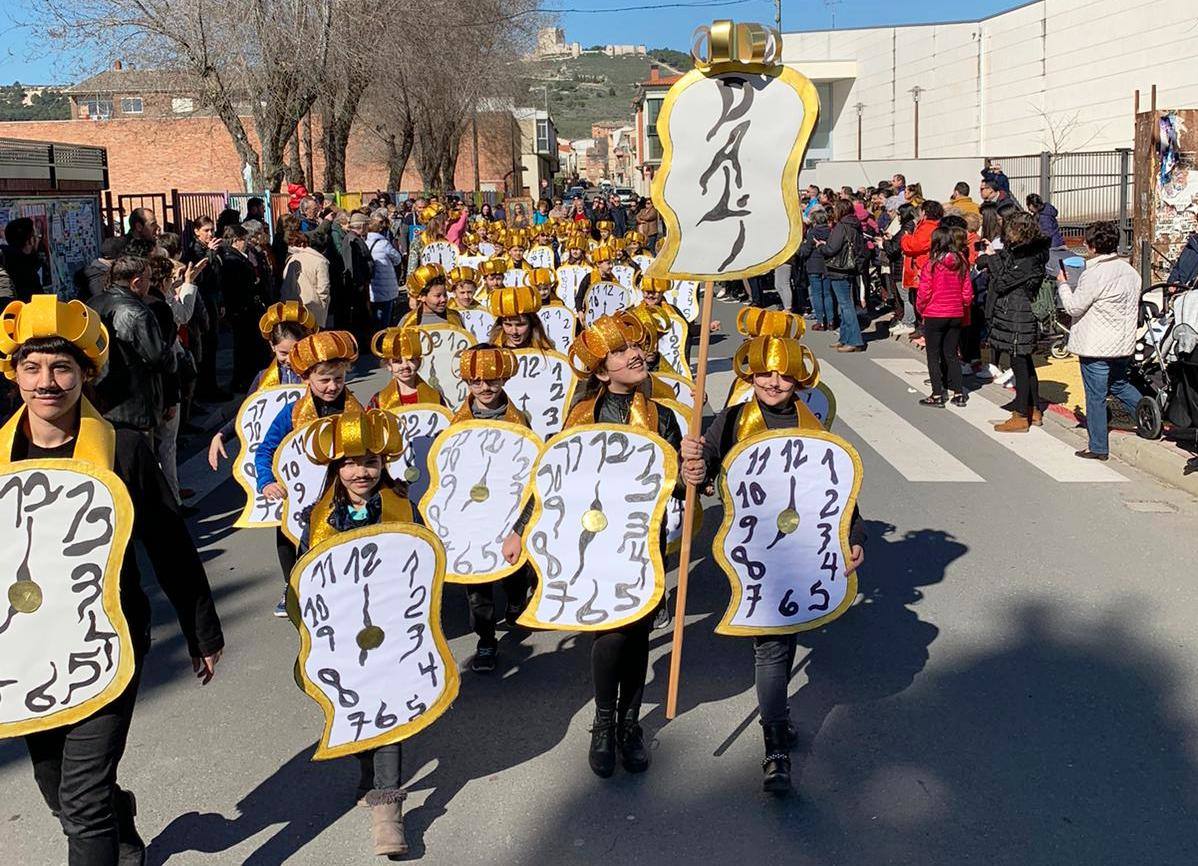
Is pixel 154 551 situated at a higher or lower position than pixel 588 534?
higher

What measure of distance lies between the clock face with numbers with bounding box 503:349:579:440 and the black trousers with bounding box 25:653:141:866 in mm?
4084

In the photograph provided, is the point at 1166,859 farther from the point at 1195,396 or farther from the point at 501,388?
the point at 1195,396

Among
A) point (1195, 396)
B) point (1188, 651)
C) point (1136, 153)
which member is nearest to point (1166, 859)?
point (1188, 651)

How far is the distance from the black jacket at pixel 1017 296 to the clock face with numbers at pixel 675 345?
2905 mm

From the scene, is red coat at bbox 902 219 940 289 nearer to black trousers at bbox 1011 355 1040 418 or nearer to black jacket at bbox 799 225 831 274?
black jacket at bbox 799 225 831 274

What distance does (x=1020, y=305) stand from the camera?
10977 mm

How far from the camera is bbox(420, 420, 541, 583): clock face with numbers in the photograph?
5465 mm

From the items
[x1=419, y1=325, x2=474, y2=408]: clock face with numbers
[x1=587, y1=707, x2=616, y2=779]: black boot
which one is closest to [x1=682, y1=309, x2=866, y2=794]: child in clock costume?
[x1=587, y1=707, x2=616, y2=779]: black boot

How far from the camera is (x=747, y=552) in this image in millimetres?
4516

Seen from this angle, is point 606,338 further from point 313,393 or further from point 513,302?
point 513,302

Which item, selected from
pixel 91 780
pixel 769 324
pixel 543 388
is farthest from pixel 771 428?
pixel 543 388

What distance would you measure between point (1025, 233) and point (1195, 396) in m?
2.62

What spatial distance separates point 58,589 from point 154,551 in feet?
1.28

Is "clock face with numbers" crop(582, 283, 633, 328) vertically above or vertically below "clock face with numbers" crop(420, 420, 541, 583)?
above
